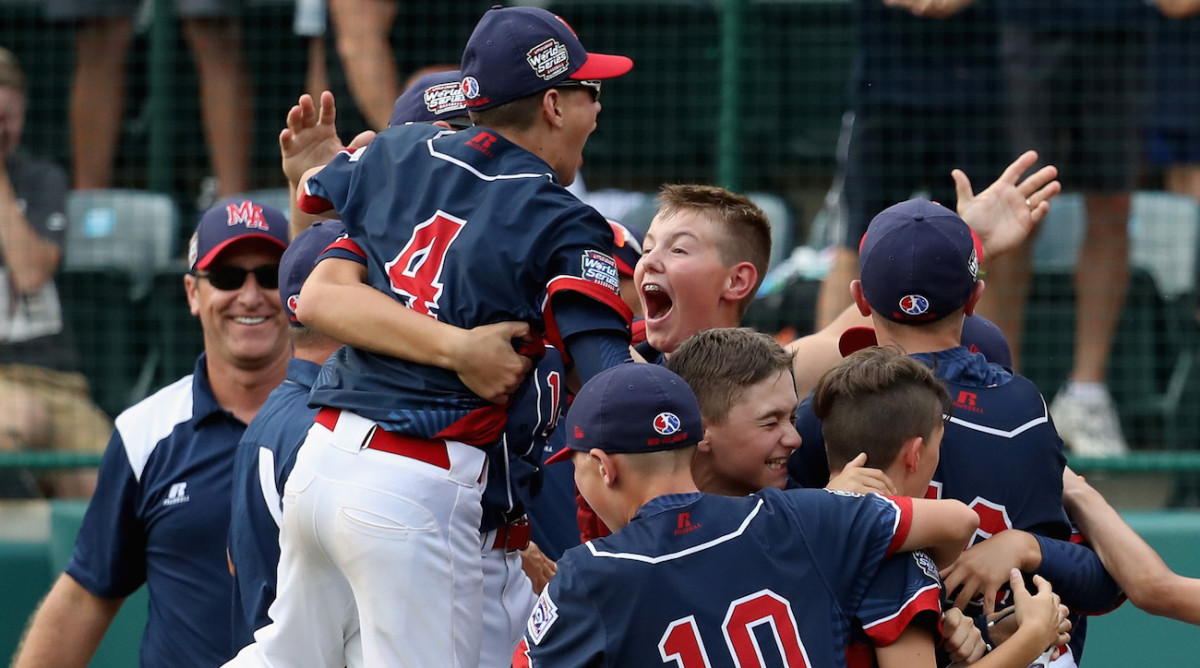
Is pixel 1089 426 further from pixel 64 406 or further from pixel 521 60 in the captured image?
pixel 64 406

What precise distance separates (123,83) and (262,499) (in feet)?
12.3

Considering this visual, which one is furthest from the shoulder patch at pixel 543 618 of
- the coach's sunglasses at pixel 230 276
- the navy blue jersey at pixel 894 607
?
the coach's sunglasses at pixel 230 276

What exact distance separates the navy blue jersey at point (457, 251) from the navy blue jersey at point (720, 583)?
1.62ft

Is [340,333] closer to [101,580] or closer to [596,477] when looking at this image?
[596,477]

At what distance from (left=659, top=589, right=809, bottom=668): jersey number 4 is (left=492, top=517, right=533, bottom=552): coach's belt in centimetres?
75

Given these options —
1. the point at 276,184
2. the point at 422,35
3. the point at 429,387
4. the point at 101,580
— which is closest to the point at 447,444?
the point at 429,387

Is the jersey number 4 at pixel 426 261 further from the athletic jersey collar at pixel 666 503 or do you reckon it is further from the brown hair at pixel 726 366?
the athletic jersey collar at pixel 666 503

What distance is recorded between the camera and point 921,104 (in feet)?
19.4

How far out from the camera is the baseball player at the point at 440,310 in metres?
2.96

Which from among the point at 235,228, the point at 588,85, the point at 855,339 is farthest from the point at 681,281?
the point at 235,228

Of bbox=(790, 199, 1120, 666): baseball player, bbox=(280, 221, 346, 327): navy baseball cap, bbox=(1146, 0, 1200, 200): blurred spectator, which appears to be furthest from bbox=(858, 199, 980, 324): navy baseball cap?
bbox=(1146, 0, 1200, 200): blurred spectator

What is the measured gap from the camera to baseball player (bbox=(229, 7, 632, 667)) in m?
2.96

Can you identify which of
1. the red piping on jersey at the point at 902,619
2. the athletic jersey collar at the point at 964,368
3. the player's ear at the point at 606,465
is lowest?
the red piping on jersey at the point at 902,619

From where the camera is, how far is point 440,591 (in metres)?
3.05
